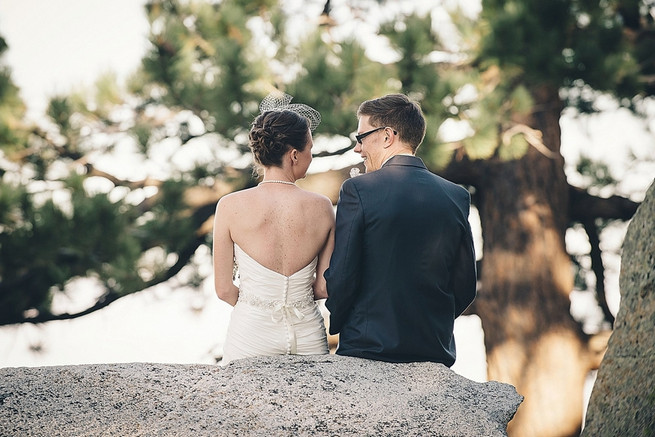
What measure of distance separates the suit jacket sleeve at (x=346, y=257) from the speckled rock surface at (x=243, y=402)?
17 cm

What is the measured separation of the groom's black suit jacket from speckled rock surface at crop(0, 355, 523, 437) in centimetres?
10

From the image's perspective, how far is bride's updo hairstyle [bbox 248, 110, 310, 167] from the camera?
2.20 m

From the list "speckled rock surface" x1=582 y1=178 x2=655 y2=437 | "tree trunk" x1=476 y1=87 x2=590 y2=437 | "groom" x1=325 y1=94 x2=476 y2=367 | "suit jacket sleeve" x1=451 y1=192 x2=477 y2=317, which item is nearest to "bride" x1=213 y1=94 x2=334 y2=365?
"groom" x1=325 y1=94 x2=476 y2=367

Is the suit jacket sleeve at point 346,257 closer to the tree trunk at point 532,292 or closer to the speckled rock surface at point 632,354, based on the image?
the speckled rock surface at point 632,354

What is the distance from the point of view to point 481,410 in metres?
1.98

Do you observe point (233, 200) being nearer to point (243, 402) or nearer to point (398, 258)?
point (398, 258)

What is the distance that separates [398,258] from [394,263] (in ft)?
0.06

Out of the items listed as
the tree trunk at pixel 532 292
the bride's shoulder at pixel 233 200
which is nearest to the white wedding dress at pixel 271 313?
Answer: the bride's shoulder at pixel 233 200

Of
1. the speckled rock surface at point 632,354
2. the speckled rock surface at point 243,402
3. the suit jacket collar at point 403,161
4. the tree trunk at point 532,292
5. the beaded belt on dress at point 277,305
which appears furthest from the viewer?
the tree trunk at point 532,292

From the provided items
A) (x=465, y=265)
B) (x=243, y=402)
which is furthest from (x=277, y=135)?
(x=243, y=402)

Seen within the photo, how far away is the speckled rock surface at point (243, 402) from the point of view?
179 centimetres

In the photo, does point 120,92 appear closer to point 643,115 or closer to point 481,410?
point 481,410

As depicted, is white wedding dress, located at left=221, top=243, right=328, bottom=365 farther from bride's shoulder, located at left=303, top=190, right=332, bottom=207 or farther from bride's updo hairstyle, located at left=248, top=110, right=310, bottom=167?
bride's updo hairstyle, located at left=248, top=110, right=310, bottom=167

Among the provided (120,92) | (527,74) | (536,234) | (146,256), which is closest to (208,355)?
(146,256)
